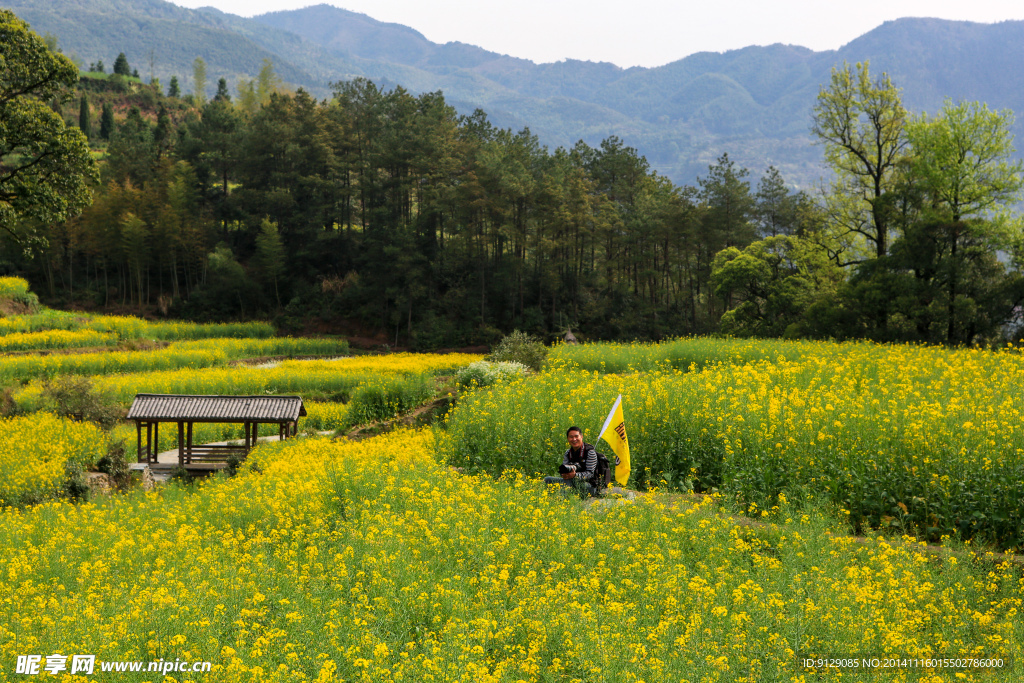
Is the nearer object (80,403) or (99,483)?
(99,483)

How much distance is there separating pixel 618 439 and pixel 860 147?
31998 mm

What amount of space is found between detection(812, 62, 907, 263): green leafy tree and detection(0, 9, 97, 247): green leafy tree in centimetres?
3338

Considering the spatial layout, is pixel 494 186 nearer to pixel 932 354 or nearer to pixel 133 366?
pixel 133 366

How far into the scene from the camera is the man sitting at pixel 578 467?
374 inches

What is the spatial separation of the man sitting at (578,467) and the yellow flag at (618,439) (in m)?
0.41

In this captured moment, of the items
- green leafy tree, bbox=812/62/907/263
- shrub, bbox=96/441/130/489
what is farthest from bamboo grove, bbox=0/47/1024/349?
shrub, bbox=96/441/130/489

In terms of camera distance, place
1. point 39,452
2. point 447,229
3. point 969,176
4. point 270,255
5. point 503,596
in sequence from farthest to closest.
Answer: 1. point 270,255
2. point 447,229
3. point 969,176
4. point 39,452
5. point 503,596

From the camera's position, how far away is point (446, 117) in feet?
205

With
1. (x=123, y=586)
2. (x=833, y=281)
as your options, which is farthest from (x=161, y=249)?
(x=123, y=586)

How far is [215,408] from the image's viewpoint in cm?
1931

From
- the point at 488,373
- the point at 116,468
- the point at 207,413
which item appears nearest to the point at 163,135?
the point at 207,413

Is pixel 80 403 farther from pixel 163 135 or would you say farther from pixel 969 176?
pixel 163 135

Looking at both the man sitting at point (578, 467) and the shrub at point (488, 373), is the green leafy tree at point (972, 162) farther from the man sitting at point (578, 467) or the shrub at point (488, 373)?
the man sitting at point (578, 467)

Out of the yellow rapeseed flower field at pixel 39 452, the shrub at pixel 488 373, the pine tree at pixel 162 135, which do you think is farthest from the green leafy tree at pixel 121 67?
the shrub at pixel 488 373
